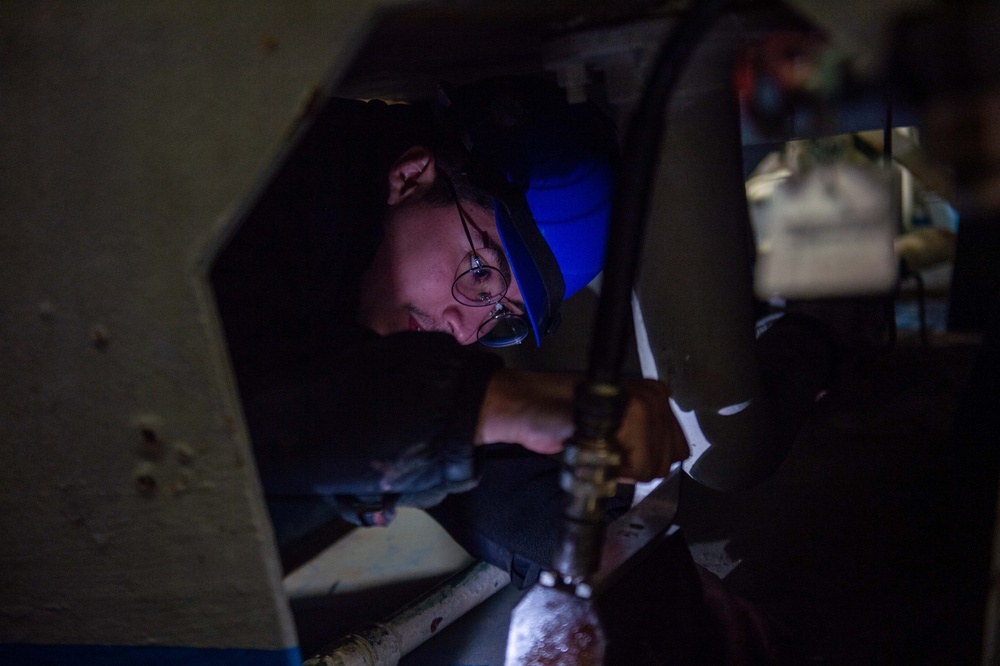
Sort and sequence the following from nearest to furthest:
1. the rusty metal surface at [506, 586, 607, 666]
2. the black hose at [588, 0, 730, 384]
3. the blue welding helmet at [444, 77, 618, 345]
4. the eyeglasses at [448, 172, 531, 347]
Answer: the black hose at [588, 0, 730, 384], the rusty metal surface at [506, 586, 607, 666], the blue welding helmet at [444, 77, 618, 345], the eyeglasses at [448, 172, 531, 347]

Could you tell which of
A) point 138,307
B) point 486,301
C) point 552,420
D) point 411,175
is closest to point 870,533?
point 486,301

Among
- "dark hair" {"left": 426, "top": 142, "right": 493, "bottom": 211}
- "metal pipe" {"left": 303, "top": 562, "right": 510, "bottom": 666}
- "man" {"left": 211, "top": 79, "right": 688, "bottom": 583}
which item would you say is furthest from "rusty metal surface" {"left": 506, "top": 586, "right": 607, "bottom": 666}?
"dark hair" {"left": 426, "top": 142, "right": 493, "bottom": 211}

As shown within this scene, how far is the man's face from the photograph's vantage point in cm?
113

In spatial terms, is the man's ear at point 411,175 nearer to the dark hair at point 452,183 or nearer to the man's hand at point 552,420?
the dark hair at point 452,183

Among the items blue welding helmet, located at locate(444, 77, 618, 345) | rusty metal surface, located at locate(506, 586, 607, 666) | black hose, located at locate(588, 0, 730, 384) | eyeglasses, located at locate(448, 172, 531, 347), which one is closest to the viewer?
black hose, located at locate(588, 0, 730, 384)

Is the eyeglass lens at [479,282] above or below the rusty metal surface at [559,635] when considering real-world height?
above

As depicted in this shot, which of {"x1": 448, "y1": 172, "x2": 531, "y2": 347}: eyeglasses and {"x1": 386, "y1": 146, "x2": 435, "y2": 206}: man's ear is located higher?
{"x1": 386, "y1": 146, "x2": 435, "y2": 206}: man's ear

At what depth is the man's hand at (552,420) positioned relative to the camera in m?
0.67

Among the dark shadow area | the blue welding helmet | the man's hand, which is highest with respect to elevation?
the blue welding helmet

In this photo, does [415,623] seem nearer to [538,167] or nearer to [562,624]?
[562,624]

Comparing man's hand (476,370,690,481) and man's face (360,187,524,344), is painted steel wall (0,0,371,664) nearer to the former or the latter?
man's hand (476,370,690,481)

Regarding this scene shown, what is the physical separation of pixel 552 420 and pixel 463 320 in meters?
0.55

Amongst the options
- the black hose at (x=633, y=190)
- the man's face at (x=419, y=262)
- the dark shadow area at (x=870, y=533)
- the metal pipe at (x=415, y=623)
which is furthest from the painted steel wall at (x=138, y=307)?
the dark shadow area at (x=870, y=533)

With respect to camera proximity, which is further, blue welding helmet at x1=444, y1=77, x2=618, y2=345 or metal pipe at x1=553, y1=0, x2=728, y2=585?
blue welding helmet at x1=444, y1=77, x2=618, y2=345
